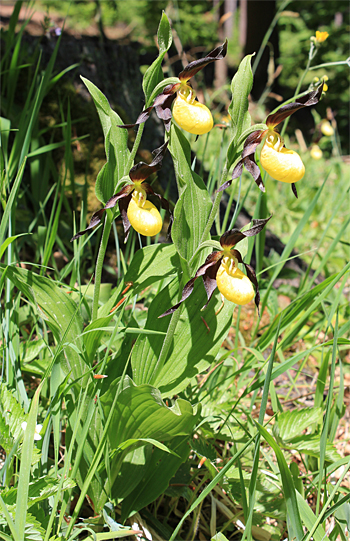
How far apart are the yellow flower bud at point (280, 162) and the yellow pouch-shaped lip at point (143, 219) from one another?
0.27m

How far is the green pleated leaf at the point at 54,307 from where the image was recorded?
0.90 metres

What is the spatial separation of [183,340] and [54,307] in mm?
331

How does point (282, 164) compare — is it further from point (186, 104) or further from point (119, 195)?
point (119, 195)

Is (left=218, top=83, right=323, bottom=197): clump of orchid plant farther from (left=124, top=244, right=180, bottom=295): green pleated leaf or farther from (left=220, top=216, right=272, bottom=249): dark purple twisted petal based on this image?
(left=124, top=244, right=180, bottom=295): green pleated leaf

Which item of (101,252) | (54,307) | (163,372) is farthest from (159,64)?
(163,372)

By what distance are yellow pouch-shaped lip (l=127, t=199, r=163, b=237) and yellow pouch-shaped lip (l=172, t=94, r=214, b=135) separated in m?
0.20

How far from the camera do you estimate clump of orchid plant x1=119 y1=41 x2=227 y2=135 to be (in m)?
0.81

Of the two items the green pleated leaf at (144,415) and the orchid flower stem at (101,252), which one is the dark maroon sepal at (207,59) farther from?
the green pleated leaf at (144,415)

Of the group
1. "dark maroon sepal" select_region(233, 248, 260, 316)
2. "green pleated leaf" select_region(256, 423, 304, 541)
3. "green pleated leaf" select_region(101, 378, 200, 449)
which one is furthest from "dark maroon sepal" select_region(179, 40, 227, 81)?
"green pleated leaf" select_region(256, 423, 304, 541)

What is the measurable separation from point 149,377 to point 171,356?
0.08 meters

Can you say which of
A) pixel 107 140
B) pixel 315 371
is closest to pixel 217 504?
pixel 315 371

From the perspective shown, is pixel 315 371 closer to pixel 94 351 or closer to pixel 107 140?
pixel 94 351

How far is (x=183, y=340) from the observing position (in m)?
1.00

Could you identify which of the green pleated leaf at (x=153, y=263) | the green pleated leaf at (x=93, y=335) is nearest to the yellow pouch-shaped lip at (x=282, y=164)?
the green pleated leaf at (x=153, y=263)
